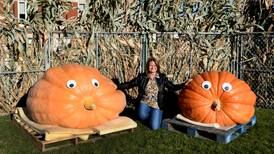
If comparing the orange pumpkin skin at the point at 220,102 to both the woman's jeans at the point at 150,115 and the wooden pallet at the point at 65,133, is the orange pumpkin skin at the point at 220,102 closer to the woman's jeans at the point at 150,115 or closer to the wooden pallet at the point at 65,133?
the woman's jeans at the point at 150,115

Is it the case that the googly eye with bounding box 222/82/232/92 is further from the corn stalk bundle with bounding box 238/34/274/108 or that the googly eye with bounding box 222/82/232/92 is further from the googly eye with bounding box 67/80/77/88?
the corn stalk bundle with bounding box 238/34/274/108

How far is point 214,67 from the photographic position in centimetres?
759

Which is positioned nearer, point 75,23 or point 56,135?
point 56,135

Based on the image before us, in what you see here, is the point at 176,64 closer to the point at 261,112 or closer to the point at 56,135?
the point at 261,112

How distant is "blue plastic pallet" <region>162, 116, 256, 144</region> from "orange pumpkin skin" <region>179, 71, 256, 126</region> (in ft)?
0.51

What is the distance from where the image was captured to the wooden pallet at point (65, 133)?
14.1 feet

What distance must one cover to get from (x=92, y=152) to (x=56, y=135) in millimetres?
516

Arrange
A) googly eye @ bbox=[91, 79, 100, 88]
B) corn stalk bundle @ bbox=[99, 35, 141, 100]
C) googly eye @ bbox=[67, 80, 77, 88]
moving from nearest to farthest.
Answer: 1. googly eye @ bbox=[67, 80, 77, 88]
2. googly eye @ bbox=[91, 79, 100, 88]
3. corn stalk bundle @ bbox=[99, 35, 141, 100]

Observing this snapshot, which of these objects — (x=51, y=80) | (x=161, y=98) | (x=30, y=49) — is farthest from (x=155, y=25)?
(x=51, y=80)

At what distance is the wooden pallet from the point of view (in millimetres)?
4312

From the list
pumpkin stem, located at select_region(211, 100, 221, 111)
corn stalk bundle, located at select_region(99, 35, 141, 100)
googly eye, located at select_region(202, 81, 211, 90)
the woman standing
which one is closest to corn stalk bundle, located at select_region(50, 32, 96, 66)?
corn stalk bundle, located at select_region(99, 35, 141, 100)

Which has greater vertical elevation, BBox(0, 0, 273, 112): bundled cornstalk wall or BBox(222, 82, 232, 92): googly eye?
BBox(0, 0, 273, 112): bundled cornstalk wall

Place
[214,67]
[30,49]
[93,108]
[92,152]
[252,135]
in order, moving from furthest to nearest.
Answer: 1. [214,67]
2. [30,49]
3. [252,135]
4. [93,108]
5. [92,152]

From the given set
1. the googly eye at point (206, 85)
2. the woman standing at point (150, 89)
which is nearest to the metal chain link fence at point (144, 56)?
the woman standing at point (150, 89)
